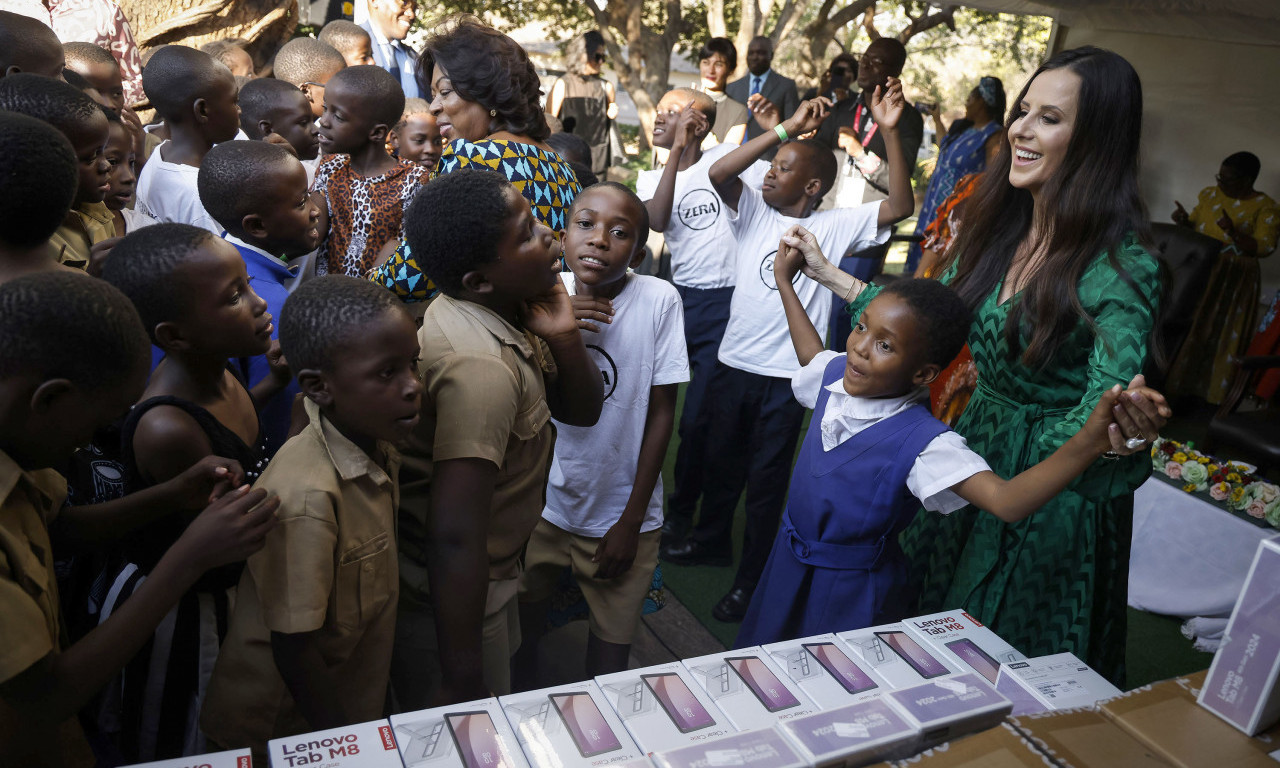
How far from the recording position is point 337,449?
1.44 meters

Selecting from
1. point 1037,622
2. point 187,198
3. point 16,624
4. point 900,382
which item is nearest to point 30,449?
point 16,624

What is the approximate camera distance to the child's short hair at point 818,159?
3311 millimetres

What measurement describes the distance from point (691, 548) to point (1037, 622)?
1.75m

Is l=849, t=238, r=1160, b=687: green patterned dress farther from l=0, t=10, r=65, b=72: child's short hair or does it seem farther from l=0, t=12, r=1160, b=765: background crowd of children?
l=0, t=10, r=65, b=72: child's short hair

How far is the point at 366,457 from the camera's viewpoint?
1461 mm

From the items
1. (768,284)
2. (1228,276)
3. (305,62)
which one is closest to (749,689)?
(768,284)

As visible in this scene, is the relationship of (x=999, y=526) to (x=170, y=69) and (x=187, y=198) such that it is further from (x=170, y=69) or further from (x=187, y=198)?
(x=170, y=69)

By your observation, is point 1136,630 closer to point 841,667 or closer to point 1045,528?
point 1045,528

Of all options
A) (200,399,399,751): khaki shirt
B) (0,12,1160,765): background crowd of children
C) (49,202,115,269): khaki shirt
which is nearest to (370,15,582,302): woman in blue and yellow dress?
(0,12,1160,765): background crowd of children

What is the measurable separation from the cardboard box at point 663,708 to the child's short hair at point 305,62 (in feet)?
12.5

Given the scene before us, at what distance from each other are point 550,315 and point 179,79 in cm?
189

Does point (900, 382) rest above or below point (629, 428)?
above

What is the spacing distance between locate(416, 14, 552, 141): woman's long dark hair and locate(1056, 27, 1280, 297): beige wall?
581 centimetres

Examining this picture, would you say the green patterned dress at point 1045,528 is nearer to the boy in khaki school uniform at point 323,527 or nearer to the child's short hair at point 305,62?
the boy in khaki school uniform at point 323,527
